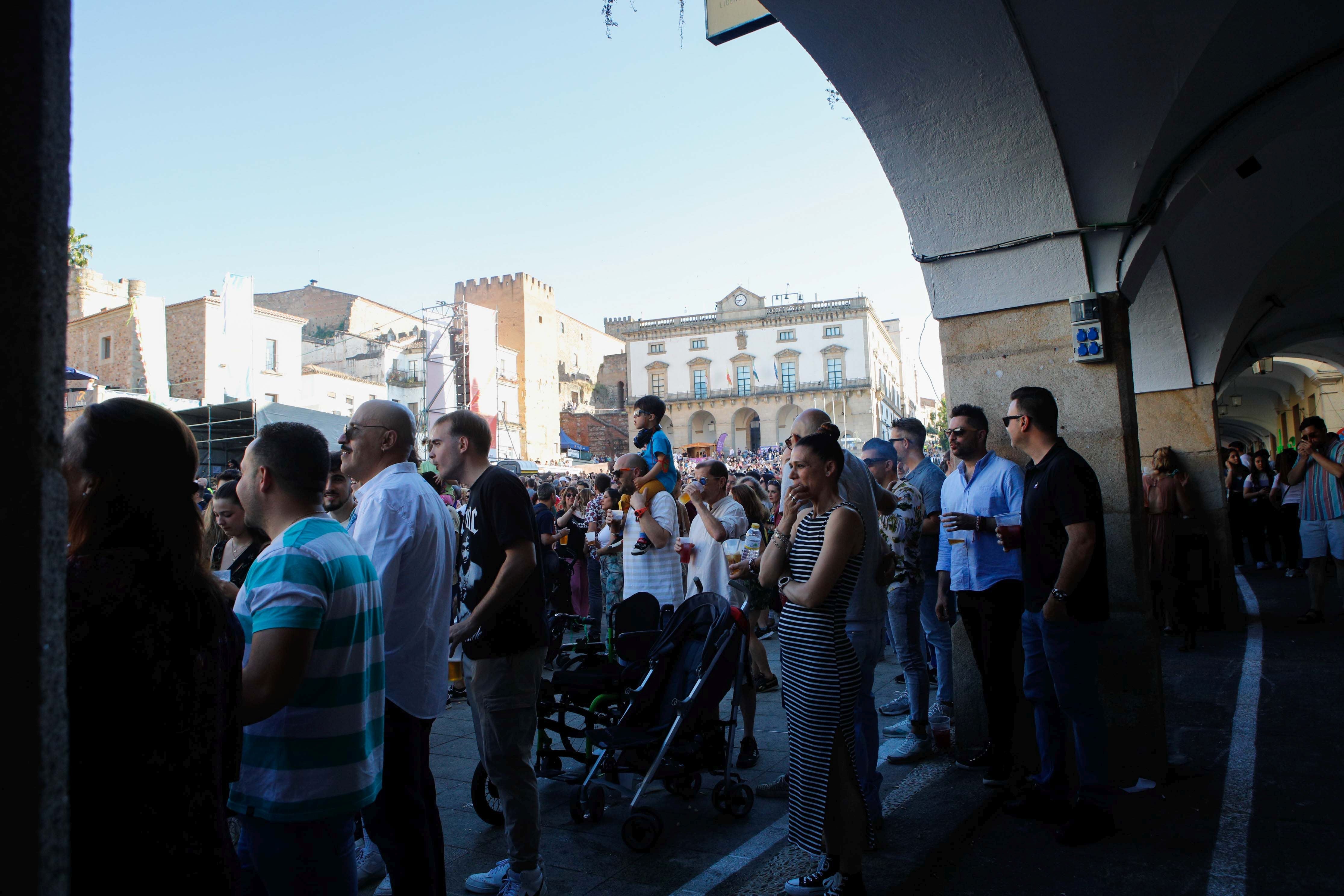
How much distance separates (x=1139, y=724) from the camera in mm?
4156

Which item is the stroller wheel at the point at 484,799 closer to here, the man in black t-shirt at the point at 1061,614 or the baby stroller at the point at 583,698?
the baby stroller at the point at 583,698

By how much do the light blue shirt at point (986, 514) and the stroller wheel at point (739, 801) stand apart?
1489 millimetres

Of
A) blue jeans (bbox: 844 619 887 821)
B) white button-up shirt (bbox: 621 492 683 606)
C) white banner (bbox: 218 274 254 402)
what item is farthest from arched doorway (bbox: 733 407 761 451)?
blue jeans (bbox: 844 619 887 821)

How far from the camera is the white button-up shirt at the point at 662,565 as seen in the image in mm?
5766

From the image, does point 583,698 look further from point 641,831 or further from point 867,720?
point 867,720

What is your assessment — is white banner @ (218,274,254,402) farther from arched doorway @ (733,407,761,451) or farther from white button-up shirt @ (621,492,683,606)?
arched doorway @ (733,407,761,451)

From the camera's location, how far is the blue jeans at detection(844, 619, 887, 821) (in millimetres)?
3531

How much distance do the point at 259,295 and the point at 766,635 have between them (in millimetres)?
61680

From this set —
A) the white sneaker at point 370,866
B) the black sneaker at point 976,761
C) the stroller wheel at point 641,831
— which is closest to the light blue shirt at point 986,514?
the black sneaker at point 976,761

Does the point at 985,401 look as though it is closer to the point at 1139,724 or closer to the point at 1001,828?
the point at 1139,724

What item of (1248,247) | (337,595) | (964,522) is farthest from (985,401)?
(1248,247)

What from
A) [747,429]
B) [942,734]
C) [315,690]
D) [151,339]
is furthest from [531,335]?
[315,690]

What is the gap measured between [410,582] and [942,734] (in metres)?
3.18

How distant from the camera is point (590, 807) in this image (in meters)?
3.98
